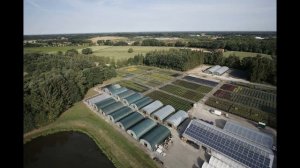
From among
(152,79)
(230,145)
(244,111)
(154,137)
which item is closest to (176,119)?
(154,137)

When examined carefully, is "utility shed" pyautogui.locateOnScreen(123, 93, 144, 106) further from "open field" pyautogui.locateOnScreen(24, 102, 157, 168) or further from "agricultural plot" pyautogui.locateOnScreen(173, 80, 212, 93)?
"agricultural plot" pyautogui.locateOnScreen(173, 80, 212, 93)

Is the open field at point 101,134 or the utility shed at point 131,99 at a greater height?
the utility shed at point 131,99

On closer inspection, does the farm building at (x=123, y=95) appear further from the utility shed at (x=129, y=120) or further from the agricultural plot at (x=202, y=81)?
the agricultural plot at (x=202, y=81)

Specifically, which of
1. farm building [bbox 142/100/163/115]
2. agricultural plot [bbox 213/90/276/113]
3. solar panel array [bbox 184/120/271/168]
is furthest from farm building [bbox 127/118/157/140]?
agricultural plot [bbox 213/90/276/113]

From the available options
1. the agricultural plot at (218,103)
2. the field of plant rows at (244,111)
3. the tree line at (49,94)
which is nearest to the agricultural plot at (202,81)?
the field of plant rows at (244,111)

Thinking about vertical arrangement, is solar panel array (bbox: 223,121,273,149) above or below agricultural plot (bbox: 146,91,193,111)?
below
